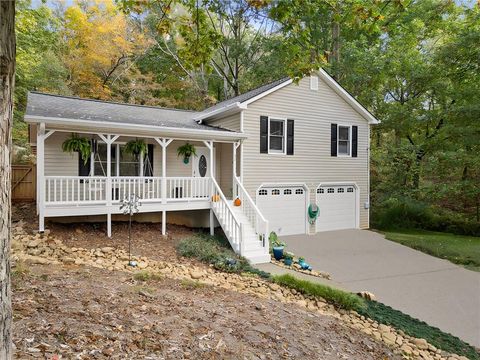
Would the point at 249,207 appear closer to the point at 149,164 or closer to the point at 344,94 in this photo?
the point at 149,164

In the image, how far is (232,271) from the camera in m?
7.46

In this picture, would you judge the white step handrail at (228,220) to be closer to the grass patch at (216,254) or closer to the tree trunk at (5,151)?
the grass patch at (216,254)

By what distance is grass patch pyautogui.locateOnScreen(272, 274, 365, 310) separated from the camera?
584cm

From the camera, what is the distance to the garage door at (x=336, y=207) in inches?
519

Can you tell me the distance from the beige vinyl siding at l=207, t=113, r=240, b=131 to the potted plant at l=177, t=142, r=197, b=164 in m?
1.77

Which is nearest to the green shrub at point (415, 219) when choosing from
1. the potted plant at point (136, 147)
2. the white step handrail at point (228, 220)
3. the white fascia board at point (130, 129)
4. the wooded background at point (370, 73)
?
the wooded background at point (370, 73)

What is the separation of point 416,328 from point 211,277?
3842mm

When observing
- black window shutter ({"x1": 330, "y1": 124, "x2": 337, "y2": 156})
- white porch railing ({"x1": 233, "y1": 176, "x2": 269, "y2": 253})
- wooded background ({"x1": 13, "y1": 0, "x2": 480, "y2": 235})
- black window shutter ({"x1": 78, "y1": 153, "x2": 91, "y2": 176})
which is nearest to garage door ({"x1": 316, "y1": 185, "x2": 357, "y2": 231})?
black window shutter ({"x1": 330, "y1": 124, "x2": 337, "y2": 156})

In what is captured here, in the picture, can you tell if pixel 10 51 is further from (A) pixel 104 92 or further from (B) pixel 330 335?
(A) pixel 104 92

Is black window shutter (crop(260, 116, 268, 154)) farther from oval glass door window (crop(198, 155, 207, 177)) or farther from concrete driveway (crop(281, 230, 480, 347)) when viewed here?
concrete driveway (crop(281, 230, 480, 347))

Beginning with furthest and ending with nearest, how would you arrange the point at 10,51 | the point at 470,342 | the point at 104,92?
the point at 104,92 < the point at 470,342 < the point at 10,51

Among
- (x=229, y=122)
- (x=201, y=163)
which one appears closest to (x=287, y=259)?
(x=201, y=163)

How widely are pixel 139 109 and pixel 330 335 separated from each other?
11148 millimetres

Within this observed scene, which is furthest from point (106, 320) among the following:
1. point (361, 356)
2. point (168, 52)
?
point (168, 52)
